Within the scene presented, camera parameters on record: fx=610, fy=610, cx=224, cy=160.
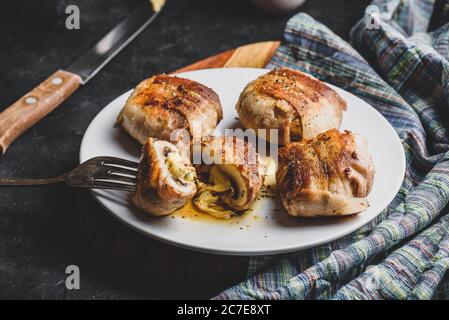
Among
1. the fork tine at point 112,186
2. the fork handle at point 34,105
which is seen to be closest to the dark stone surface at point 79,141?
the fork handle at point 34,105

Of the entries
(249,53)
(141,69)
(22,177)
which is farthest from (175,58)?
(22,177)

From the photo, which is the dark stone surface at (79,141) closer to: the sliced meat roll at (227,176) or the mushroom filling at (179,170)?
the sliced meat roll at (227,176)

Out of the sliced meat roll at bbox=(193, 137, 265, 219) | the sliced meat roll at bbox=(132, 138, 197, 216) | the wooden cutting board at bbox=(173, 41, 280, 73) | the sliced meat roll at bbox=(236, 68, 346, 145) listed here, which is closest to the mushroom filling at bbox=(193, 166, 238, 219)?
the sliced meat roll at bbox=(193, 137, 265, 219)

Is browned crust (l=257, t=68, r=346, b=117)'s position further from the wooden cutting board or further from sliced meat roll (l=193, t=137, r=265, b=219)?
the wooden cutting board

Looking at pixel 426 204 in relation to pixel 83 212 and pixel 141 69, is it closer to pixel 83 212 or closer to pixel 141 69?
pixel 83 212

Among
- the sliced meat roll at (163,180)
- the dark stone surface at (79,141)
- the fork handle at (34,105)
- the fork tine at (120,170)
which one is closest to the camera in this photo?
the sliced meat roll at (163,180)

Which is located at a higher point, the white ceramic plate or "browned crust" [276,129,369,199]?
"browned crust" [276,129,369,199]

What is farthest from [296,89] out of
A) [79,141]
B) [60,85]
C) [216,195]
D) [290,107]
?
[60,85]
